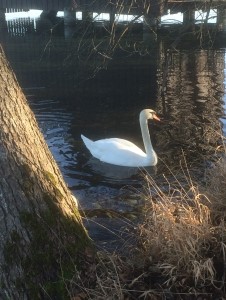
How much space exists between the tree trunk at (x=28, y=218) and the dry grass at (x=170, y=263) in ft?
0.88

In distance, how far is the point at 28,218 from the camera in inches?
141

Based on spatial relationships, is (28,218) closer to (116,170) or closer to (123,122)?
(116,170)

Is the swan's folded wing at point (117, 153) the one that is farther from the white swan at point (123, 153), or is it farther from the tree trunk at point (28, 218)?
the tree trunk at point (28, 218)

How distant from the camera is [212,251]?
4141 mm

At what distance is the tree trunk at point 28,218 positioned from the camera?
3.53m

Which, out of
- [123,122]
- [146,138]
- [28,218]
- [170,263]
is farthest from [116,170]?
[28,218]

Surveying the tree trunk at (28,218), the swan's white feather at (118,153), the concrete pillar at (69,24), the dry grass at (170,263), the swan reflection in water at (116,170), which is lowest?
the swan reflection in water at (116,170)

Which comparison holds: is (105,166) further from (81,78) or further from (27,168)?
(81,78)

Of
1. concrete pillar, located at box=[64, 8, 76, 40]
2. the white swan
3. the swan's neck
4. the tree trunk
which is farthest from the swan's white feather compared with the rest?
concrete pillar, located at box=[64, 8, 76, 40]

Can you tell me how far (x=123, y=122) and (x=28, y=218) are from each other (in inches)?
455

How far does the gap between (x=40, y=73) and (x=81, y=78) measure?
6.37 ft

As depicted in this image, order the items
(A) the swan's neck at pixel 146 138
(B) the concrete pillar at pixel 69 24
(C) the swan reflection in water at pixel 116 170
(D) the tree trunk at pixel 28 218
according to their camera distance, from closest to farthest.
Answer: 1. (D) the tree trunk at pixel 28 218
2. (C) the swan reflection in water at pixel 116 170
3. (A) the swan's neck at pixel 146 138
4. (B) the concrete pillar at pixel 69 24

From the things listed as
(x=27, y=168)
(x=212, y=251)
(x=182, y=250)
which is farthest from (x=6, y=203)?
(x=212, y=251)

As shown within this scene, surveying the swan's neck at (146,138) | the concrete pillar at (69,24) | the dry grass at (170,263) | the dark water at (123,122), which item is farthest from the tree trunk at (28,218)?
the concrete pillar at (69,24)
